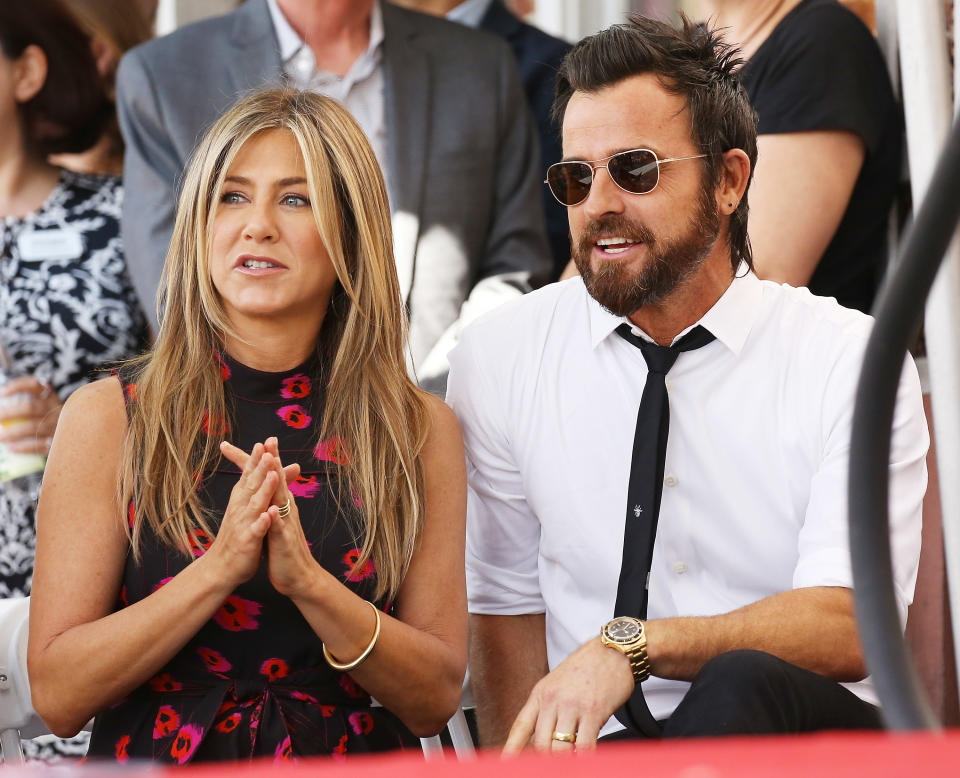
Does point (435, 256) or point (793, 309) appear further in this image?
point (435, 256)

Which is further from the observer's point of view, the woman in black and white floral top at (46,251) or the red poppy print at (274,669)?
the woman in black and white floral top at (46,251)

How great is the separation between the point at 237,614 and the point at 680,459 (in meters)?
0.73

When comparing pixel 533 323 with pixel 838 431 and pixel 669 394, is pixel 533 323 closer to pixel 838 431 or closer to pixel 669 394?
pixel 669 394

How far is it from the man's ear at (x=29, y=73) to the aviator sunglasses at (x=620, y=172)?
158cm

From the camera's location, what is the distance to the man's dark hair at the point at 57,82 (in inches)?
124

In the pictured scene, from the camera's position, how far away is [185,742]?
1881 mm

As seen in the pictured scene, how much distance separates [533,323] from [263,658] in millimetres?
743

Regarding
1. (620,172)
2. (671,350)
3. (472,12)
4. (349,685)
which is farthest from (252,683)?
(472,12)

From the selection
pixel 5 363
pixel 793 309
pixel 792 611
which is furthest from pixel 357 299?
pixel 5 363

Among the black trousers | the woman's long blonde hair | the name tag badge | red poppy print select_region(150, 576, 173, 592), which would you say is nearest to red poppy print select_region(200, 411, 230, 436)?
the woman's long blonde hair

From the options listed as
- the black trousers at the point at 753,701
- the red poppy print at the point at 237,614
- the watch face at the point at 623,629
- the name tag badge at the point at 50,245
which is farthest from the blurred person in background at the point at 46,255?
the black trousers at the point at 753,701

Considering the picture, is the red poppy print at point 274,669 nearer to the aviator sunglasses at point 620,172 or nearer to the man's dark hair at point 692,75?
the aviator sunglasses at point 620,172

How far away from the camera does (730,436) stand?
2123mm

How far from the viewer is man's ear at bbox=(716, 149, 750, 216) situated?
7.52 feet
